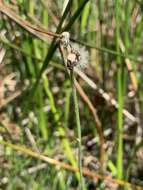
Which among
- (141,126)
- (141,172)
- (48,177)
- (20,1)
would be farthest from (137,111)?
(20,1)

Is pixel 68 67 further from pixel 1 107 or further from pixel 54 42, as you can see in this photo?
pixel 1 107

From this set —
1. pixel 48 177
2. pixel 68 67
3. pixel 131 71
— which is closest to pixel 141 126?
pixel 131 71

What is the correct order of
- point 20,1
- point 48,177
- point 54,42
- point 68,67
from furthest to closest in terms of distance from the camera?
1. point 48,177
2. point 20,1
3. point 54,42
4. point 68,67

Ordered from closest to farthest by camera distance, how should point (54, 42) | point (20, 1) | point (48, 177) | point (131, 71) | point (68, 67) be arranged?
point (68, 67) < point (54, 42) < point (20, 1) < point (48, 177) < point (131, 71)

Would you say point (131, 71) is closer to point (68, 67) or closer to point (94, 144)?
point (94, 144)

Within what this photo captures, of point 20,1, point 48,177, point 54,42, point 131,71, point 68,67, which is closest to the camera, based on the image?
point 68,67

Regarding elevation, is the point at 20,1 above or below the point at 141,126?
above

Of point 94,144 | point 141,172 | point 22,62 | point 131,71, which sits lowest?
point 141,172

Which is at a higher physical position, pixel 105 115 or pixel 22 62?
pixel 22 62

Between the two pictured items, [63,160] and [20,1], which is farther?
[63,160]
